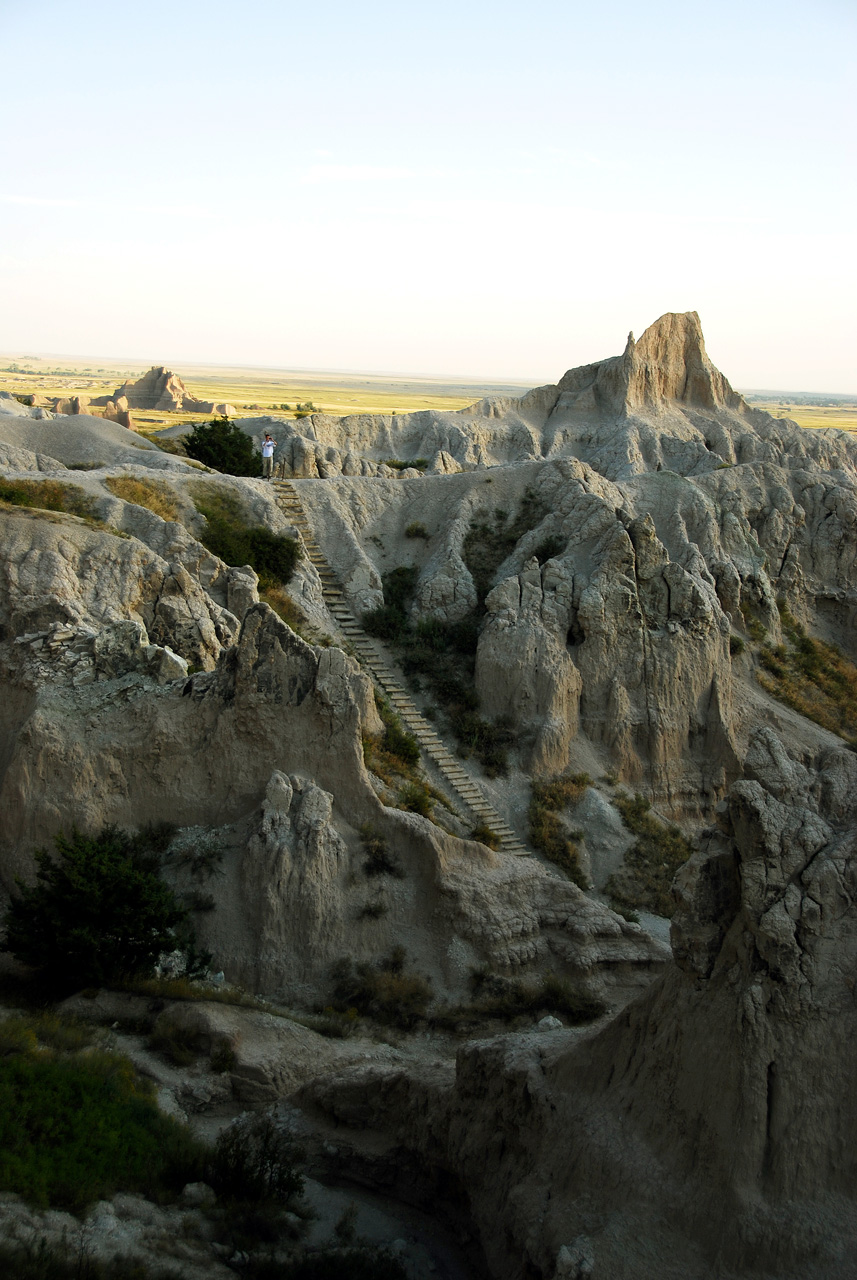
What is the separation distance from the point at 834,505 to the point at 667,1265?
3980cm

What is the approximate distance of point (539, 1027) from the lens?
1727 centimetres

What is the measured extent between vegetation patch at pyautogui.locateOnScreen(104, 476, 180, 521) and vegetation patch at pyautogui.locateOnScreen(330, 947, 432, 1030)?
56.0 ft

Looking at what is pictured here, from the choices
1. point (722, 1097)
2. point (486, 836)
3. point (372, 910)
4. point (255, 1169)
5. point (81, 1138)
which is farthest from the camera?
point (486, 836)

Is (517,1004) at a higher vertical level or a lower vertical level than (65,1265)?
lower

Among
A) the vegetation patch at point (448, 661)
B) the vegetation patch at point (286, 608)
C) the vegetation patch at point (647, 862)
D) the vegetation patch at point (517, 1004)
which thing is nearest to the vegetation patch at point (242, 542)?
the vegetation patch at point (286, 608)

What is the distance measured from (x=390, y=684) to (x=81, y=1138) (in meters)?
20.1

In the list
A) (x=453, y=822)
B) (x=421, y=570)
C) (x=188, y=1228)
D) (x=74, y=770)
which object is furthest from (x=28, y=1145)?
(x=421, y=570)

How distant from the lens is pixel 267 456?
42875 mm

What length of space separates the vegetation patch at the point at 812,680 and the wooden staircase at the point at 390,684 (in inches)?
→ 503

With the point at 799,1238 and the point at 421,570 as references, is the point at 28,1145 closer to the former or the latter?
the point at 799,1238

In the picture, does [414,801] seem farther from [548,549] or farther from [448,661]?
[548,549]

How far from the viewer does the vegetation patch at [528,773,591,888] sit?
26281mm

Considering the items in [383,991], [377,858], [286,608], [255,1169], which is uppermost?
[286,608]

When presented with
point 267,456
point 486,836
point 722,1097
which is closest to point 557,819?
point 486,836
